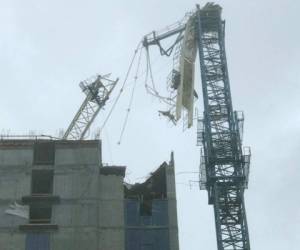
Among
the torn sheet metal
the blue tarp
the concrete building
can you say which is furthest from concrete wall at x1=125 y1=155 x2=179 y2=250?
the torn sheet metal

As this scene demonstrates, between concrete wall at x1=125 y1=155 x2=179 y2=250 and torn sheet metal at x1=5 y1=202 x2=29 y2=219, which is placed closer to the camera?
concrete wall at x1=125 y1=155 x2=179 y2=250

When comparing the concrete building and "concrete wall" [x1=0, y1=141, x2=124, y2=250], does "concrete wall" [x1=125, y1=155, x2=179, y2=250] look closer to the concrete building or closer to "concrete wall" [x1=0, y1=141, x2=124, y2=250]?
the concrete building

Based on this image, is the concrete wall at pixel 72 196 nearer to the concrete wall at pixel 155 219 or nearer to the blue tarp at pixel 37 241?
the blue tarp at pixel 37 241

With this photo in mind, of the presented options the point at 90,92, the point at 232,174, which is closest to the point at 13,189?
the point at 232,174

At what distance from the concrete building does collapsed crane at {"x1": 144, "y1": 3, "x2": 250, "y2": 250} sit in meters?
4.95

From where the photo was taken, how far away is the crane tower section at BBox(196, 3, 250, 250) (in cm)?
9012

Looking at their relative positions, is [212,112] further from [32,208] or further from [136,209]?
[32,208]

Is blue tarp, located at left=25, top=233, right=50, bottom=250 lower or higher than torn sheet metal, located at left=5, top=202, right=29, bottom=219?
lower

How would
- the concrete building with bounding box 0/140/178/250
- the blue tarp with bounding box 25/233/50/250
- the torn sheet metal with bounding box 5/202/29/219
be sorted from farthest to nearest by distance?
the torn sheet metal with bounding box 5/202/29/219 < the concrete building with bounding box 0/140/178/250 < the blue tarp with bounding box 25/233/50/250

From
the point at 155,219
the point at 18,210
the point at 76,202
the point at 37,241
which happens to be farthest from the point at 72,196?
the point at 155,219

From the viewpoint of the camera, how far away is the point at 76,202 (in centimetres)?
8881

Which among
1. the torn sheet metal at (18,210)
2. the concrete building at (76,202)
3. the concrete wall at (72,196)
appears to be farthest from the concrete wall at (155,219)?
the torn sheet metal at (18,210)

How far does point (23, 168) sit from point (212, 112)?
21813 mm

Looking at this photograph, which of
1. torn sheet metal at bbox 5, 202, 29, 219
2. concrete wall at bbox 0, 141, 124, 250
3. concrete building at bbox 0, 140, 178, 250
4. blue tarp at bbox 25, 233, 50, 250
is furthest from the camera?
torn sheet metal at bbox 5, 202, 29, 219
